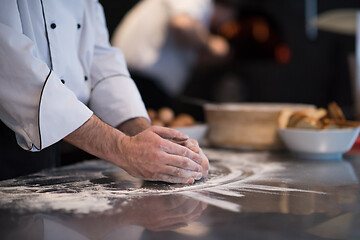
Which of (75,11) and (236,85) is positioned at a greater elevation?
(75,11)

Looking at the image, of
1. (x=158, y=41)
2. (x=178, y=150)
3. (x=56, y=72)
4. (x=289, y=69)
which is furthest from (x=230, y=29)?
(x=178, y=150)

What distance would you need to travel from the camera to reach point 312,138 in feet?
4.00

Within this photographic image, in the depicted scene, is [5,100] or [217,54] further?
[217,54]

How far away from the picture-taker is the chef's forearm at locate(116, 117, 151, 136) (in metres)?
1.09

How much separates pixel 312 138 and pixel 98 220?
81 cm

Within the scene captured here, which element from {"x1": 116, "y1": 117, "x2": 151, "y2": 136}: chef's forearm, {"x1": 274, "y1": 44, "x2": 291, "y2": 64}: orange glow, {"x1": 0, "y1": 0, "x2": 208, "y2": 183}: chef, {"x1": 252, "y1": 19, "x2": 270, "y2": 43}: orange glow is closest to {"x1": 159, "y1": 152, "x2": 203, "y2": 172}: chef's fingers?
{"x1": 0, "y1": 0, "x2": 208, "y2": 183}: chef

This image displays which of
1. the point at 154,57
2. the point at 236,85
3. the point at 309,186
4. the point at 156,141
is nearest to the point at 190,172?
the point at 156,141

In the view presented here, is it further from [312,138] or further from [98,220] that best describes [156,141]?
[312,138]

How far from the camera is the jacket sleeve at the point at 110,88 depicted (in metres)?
1.12

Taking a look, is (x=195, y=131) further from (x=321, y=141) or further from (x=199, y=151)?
(x=199, y=151)

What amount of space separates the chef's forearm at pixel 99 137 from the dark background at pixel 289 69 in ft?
8.26

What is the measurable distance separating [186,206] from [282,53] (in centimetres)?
382

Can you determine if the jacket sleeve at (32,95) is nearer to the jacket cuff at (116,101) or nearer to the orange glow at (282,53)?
the jacket cuff at (116,101)

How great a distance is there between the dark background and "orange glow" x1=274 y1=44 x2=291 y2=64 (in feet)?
0.13
